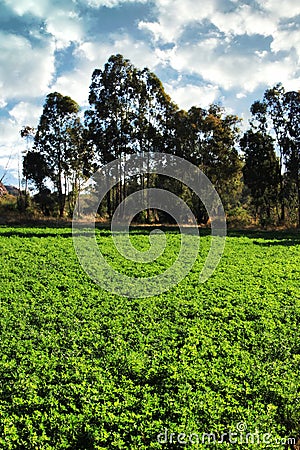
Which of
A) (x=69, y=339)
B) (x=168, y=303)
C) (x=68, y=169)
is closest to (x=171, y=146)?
(x=68, y=169)

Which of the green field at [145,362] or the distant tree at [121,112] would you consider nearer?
the green field at [145,362]

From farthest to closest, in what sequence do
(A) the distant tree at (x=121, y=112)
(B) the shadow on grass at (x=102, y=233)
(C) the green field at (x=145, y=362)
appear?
(A) the distant tree at (x=121, y=112), (B) the shadow on grass at (x=102, y=233), (C) the green field at (x=145, y=362)

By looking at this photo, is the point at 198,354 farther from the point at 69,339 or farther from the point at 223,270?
the point at 223,270

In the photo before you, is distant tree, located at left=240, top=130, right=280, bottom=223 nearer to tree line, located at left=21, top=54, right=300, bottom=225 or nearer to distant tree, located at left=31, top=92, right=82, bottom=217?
tree line, located at left=21, top=54, right=300, bottom=225

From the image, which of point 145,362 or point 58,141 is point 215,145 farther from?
point 145,362

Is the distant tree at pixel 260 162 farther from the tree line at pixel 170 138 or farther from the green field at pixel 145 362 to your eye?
the green field at pixel 145 362

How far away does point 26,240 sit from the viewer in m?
17.0

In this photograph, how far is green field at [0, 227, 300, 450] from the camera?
5051 mm

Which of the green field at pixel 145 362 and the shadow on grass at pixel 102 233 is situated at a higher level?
the shadow on grass at pixel 102 233

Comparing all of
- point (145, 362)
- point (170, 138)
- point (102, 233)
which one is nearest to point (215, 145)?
point (170, 138)

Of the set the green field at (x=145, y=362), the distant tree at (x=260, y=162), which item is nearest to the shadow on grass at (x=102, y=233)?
the green field at (x=145, y=362)

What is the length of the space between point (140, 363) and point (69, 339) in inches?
63.6

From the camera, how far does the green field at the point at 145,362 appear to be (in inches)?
199

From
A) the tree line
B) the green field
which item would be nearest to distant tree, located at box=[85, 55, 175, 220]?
the tree line
